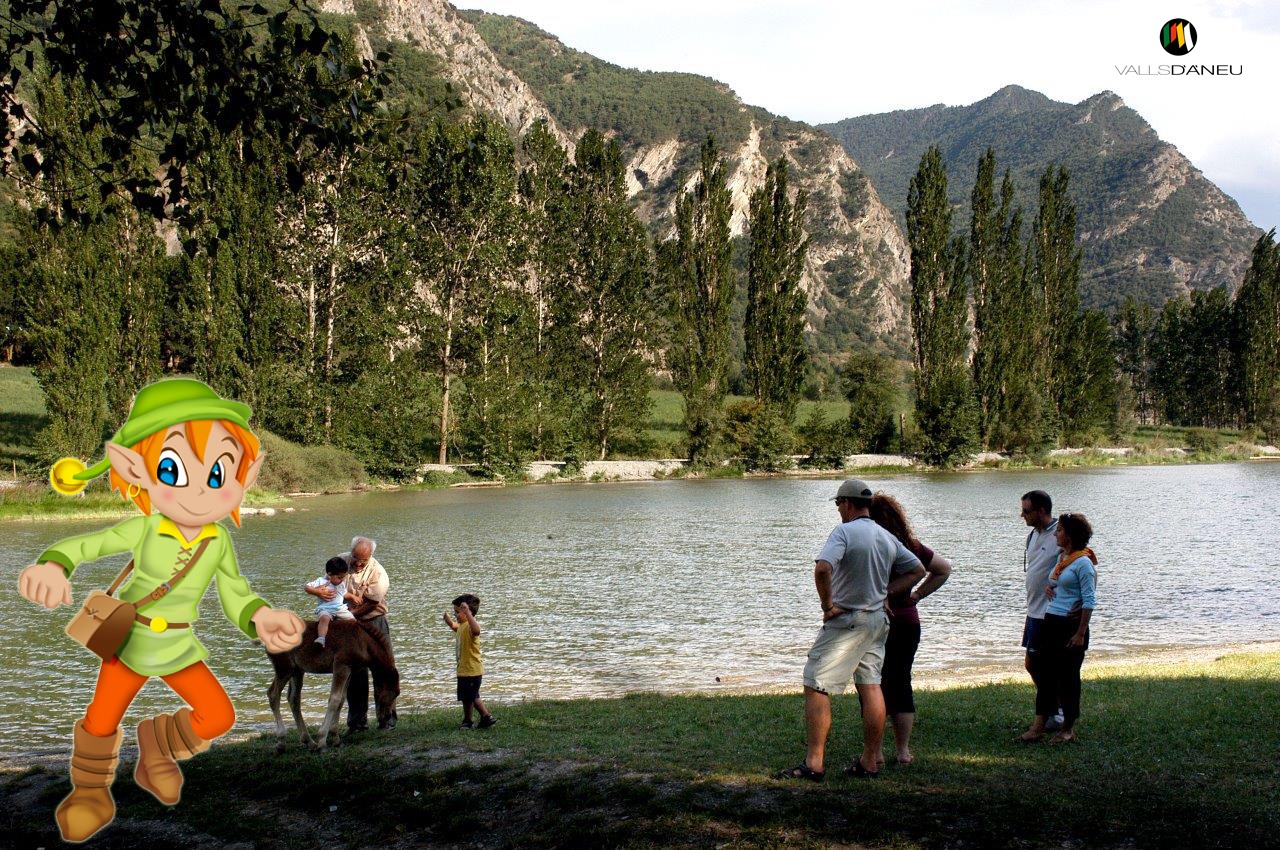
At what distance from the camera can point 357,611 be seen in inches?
326

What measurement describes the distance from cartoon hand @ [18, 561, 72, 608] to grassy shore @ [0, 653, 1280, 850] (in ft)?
10.3

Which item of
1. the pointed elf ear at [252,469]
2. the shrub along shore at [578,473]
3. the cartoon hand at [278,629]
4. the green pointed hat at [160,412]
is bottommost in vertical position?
the shrub along shore at [578,473]

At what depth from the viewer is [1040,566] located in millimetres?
8445

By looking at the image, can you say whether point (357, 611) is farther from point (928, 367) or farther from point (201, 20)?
point (928, 367)

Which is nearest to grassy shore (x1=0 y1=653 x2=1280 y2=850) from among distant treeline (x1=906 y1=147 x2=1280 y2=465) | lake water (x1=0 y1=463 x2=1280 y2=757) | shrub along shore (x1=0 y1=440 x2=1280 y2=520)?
lake water (x1=0 y1=463 x2=1280 y2=757)

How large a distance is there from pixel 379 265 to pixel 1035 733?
46289mm

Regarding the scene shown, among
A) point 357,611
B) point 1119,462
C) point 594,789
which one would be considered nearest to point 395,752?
point 357,611

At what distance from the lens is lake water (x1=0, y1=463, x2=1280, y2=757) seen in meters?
13.2

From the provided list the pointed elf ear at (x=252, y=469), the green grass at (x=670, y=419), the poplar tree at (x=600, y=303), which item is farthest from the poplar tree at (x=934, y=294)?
the pointed elf ear at (x=252, y=469)

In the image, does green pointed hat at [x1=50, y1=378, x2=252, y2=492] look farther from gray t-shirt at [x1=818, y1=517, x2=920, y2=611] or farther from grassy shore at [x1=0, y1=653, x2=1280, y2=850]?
gray t-shirt at [x1=818, y1=517, x2=920, y2=611]

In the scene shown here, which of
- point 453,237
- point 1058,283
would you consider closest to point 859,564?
point 453,237

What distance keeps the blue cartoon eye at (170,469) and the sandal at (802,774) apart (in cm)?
438

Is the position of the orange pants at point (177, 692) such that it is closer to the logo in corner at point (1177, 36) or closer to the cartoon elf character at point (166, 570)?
the cartoon elf character at point (166, 570)

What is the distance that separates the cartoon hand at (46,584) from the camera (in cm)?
335
